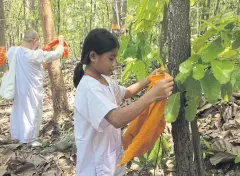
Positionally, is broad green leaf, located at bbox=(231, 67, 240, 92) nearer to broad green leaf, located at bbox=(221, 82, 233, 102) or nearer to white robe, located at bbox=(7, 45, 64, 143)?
broad green leaf, located at bbox=(221, 82, 233, 102)

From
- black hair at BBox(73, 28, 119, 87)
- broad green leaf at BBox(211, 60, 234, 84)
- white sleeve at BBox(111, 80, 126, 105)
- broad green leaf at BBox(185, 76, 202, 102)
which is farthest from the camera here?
white sleeve at BBox(111, 80, 126, 105)

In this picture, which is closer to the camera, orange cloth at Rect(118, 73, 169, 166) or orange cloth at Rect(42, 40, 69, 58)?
orange cloth at Rect(118, 73, 169, 166)

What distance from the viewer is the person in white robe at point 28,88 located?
575 centimetres

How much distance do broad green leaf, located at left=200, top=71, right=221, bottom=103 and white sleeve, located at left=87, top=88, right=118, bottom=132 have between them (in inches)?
22.3

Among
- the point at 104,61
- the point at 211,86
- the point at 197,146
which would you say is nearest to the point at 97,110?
the point at 104,61

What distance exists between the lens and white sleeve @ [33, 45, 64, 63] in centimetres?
560

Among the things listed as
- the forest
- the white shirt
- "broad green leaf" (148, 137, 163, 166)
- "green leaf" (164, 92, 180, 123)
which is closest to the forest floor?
the forest

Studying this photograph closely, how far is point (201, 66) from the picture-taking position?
1.91 metres

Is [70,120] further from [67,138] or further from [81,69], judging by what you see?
[81,69]

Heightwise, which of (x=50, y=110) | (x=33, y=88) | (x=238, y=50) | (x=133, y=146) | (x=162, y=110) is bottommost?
(x=50, y=110)

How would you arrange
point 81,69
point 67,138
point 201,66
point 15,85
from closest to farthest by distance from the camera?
1. point 201,66
2. point 81,69
3. point 67,138
4. point 15,85

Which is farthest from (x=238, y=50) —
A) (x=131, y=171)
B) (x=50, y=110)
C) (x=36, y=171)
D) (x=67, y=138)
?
(x=50, y=110)

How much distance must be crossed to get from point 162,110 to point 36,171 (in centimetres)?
274

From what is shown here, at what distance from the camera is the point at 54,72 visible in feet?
21.5
